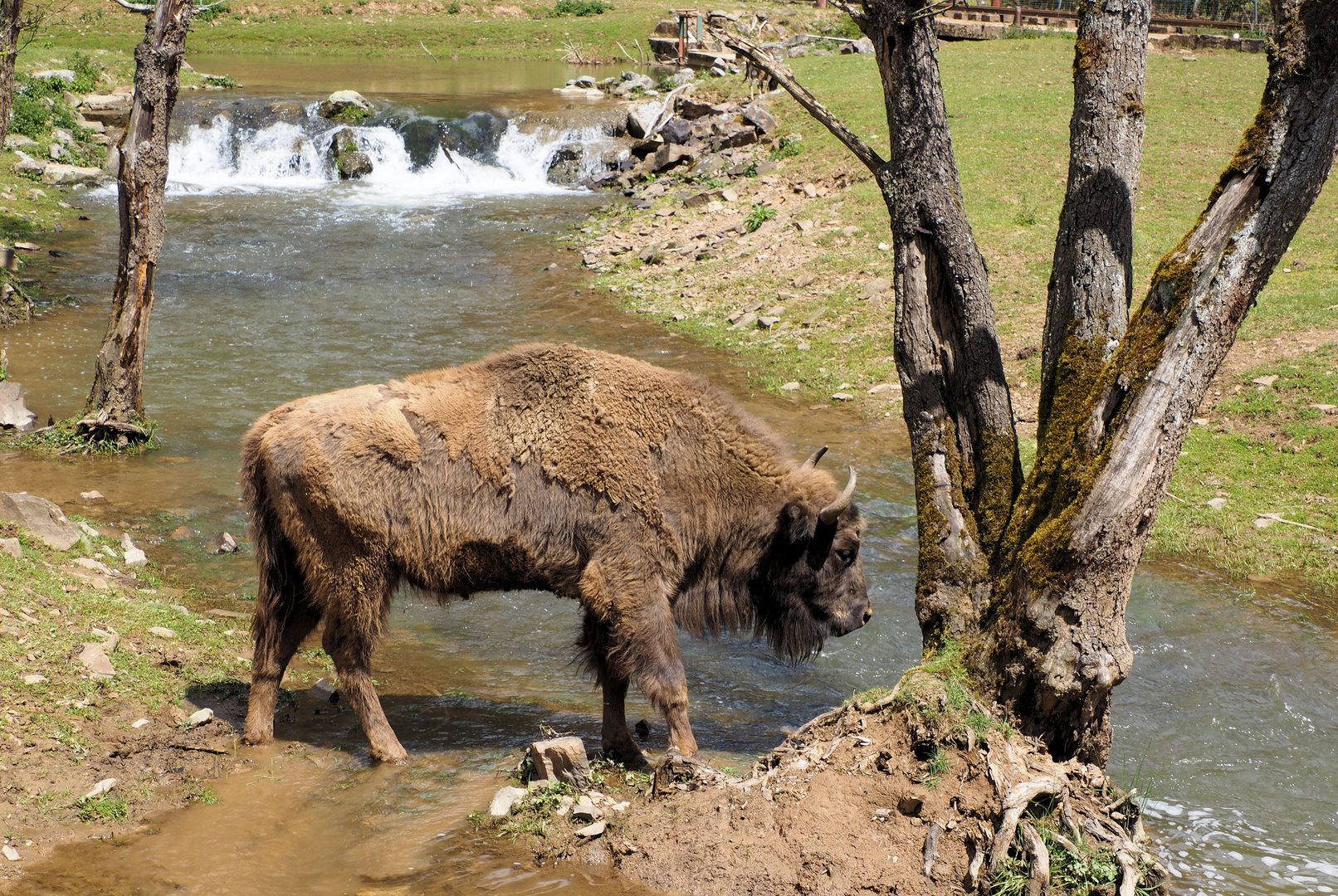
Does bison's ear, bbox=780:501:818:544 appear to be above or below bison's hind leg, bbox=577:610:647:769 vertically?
above

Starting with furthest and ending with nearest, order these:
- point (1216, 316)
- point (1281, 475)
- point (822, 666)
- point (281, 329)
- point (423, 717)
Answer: point (281, 329) → point (1281, 475) → point (822, 666) → point (423, 717) → point (1216, 316)

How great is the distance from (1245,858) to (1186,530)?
4.32m

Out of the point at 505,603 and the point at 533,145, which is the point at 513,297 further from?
the point at 533,145

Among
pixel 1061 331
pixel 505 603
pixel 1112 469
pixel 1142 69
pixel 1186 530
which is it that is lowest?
pixel 505 603

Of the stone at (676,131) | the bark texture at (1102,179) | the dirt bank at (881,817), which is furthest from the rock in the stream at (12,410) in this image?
the stone at (676,131)

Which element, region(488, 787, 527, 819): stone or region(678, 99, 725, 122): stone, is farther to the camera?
region(678, 99, 725, 122): stone

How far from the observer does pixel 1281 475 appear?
9.71 meters

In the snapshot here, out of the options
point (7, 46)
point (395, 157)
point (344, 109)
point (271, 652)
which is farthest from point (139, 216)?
point (344, 109)

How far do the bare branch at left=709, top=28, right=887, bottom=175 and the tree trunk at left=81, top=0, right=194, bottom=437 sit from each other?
6.86 metres

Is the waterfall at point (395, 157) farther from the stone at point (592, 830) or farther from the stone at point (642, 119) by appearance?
the stone at point (592, 830)

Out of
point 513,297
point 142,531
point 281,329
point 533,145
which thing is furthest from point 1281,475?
point 533,145

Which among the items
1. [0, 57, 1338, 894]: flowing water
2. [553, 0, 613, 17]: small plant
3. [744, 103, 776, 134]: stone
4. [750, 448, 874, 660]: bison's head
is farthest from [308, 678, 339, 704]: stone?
[553, 0, 613, 17]: small plant

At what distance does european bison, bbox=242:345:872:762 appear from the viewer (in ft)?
19.2

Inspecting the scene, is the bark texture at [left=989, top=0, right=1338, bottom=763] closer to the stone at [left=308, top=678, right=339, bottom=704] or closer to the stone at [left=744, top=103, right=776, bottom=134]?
the stone at [left=308, top=678, right=339, bottom=704]
